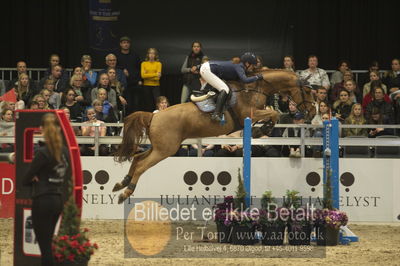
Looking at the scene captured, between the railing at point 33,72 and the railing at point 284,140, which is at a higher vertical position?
the railing at point 33,72

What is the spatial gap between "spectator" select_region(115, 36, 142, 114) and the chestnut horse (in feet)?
11.9

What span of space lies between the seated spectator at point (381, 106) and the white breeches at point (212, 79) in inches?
150

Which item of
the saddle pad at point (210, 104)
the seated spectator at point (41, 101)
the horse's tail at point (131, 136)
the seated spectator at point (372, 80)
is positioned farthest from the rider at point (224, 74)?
the seated spectator at point (372, 80)

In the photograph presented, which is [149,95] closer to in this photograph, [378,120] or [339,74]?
[339,74]

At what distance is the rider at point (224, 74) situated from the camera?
9.62m

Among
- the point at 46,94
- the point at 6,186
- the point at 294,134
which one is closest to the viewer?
the point at 6,186

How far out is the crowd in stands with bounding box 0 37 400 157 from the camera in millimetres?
11938

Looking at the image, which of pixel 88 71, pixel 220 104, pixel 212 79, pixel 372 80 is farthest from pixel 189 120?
pixel 372 80

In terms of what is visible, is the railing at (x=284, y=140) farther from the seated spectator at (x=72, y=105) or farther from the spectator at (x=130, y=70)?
the spectator at (x=130, y=70)

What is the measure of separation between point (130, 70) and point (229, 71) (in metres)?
4.29

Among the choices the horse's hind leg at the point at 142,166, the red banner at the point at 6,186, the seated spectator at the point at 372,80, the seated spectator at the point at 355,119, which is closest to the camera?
the horse's hind leg at the point at 142,166

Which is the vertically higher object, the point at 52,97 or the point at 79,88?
the point at 79,88

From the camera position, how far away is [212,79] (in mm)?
9734

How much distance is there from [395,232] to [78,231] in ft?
18.7
